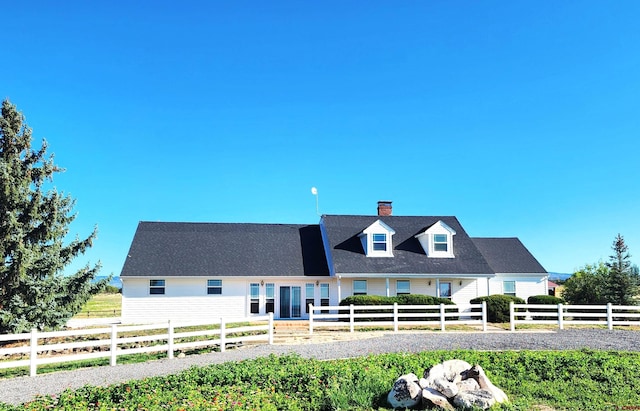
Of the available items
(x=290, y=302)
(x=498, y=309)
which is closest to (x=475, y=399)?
(x=498, y=309)

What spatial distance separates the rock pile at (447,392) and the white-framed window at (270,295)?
60.2ft

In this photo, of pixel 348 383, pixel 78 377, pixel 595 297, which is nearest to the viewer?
pixel 348 383

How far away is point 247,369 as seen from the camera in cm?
975

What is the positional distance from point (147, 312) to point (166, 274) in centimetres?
218

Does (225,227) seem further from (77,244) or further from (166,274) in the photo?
(77,244)

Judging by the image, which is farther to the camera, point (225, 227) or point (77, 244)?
point (225, 227)

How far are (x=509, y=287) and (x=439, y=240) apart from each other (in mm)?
5725

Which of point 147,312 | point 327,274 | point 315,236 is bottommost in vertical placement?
point 147,312

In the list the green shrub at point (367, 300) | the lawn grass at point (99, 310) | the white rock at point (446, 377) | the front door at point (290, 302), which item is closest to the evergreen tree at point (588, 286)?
Answer: the green shrub at point (367, 300)

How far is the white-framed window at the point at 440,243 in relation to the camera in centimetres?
2714

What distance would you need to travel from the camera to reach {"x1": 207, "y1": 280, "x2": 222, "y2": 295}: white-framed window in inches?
1011

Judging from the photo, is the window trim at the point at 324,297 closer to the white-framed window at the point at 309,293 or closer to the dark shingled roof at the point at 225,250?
the white-framed window at the point at 309,293

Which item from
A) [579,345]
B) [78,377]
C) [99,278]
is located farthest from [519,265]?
[78,377]

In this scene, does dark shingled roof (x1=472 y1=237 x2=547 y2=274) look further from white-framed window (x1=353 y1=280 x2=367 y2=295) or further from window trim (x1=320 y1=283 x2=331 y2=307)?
window trim (x1=320 y1=283 x2=331 y2=307)
